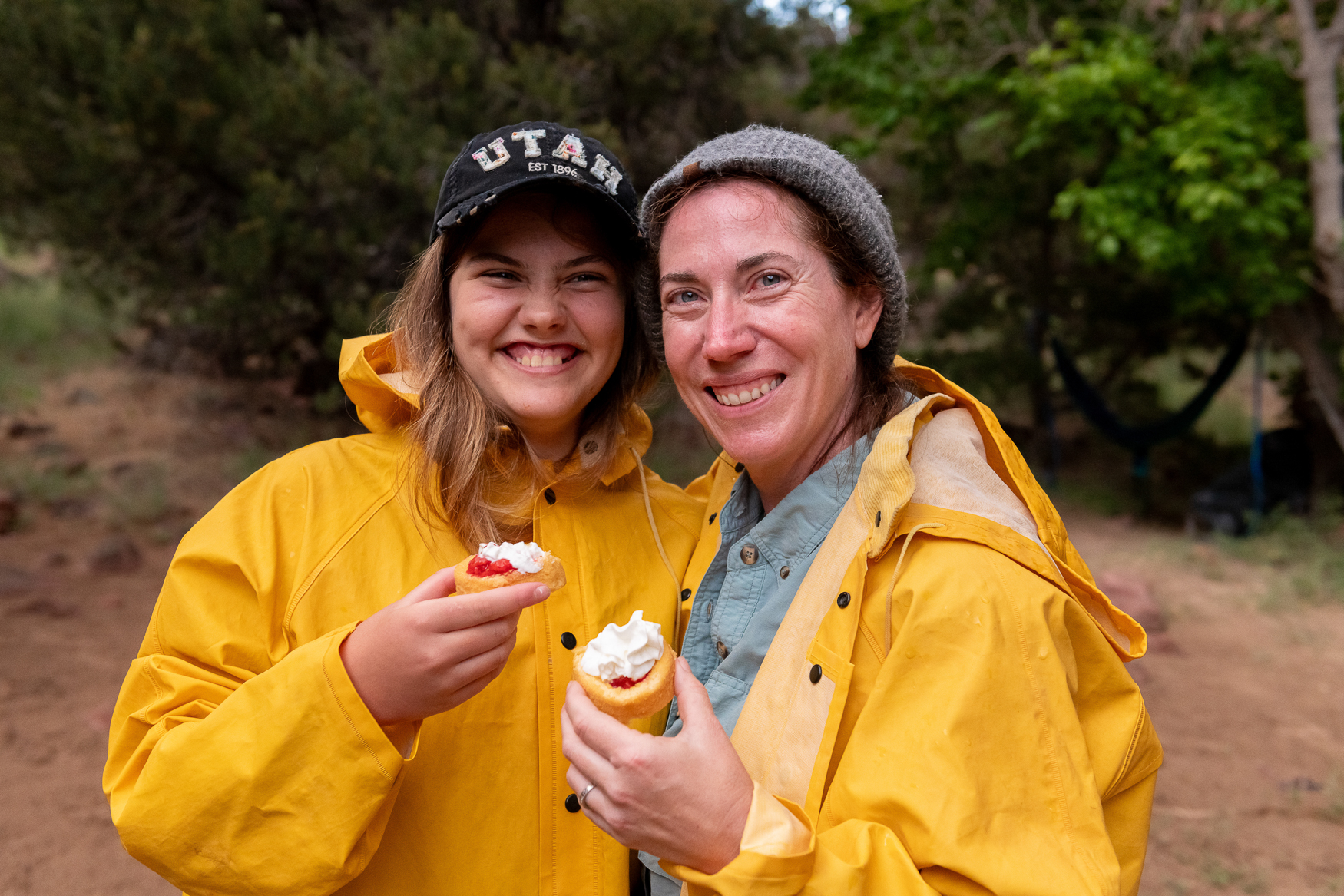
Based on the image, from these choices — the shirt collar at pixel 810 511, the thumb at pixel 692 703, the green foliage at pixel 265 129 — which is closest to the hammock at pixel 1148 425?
the green foliage at pixel 265 129

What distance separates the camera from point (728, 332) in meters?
1.74

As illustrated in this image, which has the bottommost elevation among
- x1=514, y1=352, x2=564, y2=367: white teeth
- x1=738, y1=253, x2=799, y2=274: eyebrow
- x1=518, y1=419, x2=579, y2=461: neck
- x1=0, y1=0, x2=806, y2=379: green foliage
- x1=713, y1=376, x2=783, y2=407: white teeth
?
x1=518, y1=419, x2=579, y2=461: neck

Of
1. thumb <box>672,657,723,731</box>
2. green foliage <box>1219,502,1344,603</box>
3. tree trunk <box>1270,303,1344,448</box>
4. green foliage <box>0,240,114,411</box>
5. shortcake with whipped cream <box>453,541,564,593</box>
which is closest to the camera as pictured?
thumb <box>672,657,723,731</box>

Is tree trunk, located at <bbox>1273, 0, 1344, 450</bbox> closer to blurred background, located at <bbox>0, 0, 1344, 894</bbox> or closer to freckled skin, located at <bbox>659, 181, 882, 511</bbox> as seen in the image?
blurred background, located at <bbox>0, 0, 1344, 894</bbox>

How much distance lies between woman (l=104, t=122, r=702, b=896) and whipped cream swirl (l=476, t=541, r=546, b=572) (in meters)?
0.13

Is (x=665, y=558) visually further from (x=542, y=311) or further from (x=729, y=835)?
(x=729, y=835)

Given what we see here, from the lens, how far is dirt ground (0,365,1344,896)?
421 centimetres

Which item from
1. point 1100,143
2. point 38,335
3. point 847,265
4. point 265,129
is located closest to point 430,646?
point 847,265

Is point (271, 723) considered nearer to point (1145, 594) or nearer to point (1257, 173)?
point (1145, 594)

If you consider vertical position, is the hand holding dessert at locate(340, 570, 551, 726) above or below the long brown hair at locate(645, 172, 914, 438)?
below

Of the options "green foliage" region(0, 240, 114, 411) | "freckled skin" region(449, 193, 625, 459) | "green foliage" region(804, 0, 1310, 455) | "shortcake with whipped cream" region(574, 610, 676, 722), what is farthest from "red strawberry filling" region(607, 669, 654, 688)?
"green foliage" region(0, 240, 114, 411)

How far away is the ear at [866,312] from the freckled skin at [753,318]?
3cm

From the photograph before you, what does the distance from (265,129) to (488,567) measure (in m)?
6.29

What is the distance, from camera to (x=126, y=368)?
1296cm
